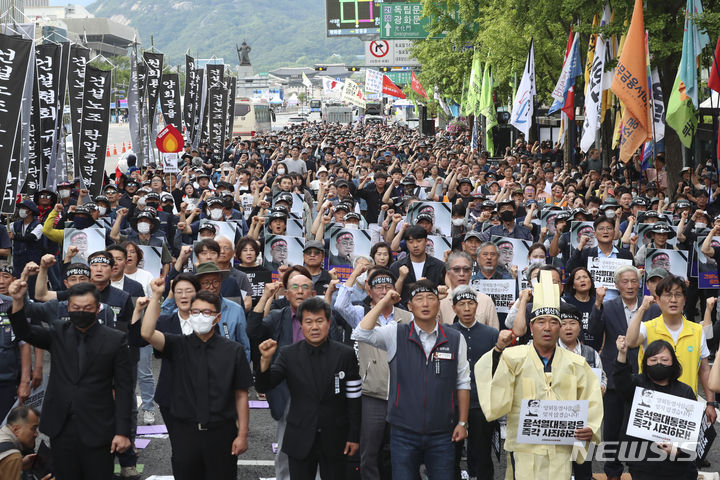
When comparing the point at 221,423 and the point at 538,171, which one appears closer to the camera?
the point at 221,423

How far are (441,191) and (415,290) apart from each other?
449 inches

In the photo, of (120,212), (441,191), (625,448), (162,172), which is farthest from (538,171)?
(625,448)

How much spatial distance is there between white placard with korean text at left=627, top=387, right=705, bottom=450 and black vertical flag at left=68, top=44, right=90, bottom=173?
14030 millimetres

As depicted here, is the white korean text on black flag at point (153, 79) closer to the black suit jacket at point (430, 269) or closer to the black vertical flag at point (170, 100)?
the black vertical flag at point (170, 100)

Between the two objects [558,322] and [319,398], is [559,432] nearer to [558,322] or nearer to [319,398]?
[558,322]

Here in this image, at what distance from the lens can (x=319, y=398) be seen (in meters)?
5.95

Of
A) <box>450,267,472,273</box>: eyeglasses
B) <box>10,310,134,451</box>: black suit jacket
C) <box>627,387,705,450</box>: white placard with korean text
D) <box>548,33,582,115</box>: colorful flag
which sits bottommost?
<box>627,387,705,450</box>: white placard with korean text

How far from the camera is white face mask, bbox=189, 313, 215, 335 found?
5926 mm

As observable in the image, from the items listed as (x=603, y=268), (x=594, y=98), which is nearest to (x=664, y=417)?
(x=603, y=268)

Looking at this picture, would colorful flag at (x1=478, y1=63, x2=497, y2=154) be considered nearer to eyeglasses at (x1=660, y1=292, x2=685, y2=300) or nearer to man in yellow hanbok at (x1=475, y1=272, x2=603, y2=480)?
eyeglasses at (x1=660, y1=292, x2=685, y2=300)

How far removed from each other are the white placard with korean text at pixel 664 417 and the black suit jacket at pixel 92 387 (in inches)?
130

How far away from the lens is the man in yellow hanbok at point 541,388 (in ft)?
18.6

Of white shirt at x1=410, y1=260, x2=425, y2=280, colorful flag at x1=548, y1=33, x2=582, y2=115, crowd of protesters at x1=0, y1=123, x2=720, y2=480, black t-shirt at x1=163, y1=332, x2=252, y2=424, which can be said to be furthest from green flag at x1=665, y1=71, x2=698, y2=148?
black t-shirt at x1=163, y1=332, x2=252, y2=424

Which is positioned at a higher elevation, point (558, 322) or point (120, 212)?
point (120, 212)
